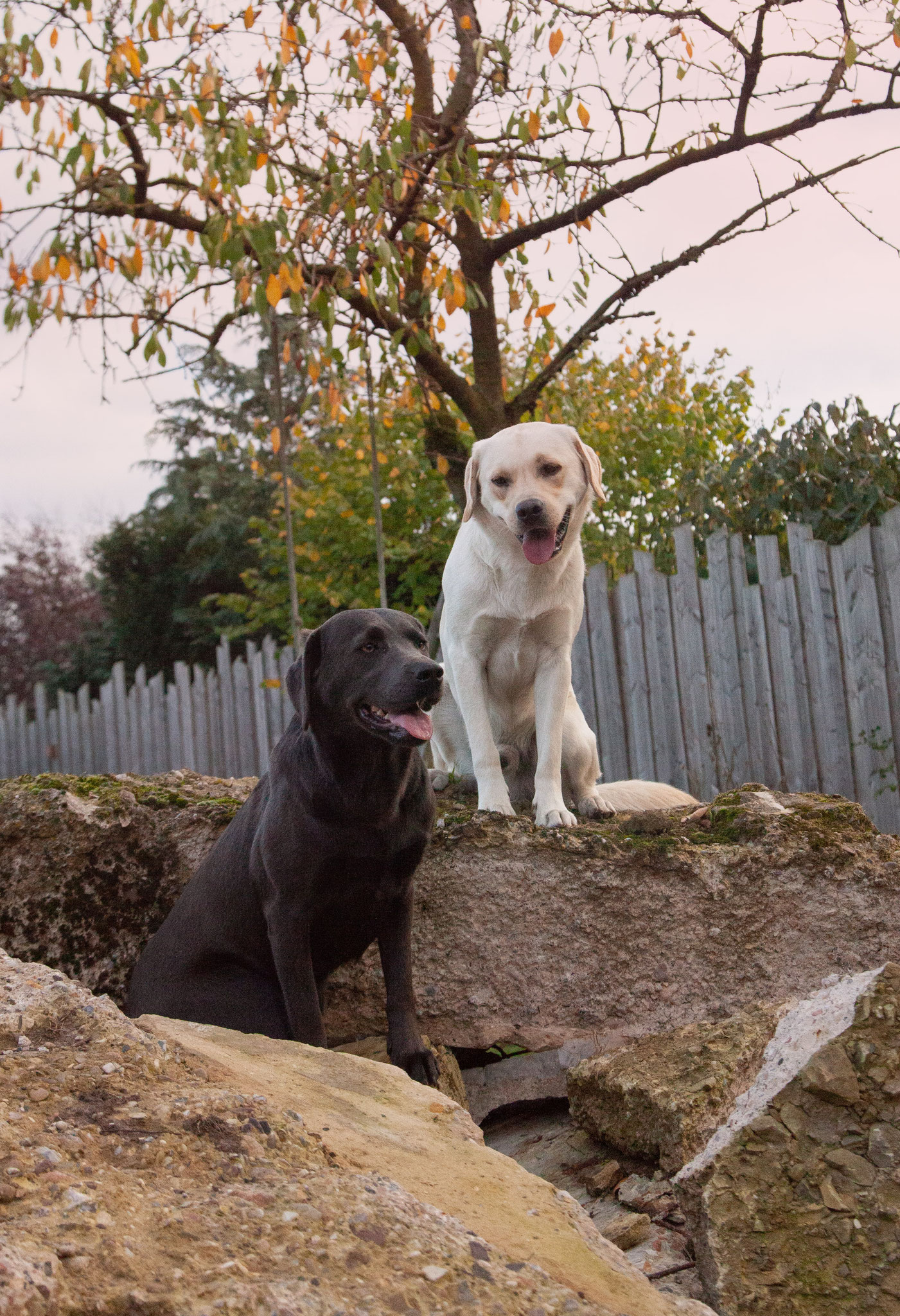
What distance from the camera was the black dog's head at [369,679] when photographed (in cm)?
311

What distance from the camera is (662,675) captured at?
7.39 metres

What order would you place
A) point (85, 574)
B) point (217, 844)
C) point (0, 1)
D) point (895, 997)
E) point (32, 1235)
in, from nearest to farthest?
point (32, 1235) < point (895, 997) < point (217, 844) < point (0, 1) < point (85, 574)

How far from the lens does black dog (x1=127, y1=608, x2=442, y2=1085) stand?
318cm

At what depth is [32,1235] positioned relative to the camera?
161 centimetres

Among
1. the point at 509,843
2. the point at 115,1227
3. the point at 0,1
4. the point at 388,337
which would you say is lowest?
the point at 115,1227

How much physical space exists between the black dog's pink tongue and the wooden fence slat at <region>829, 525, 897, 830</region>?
10.2 ft

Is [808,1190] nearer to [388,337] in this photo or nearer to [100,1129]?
[100,1129]

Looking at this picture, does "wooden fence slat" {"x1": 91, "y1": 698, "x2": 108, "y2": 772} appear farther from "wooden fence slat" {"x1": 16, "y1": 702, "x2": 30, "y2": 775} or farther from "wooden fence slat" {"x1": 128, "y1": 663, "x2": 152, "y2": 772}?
"wooden fence slat" {"x1": 16, "y1": 702, "x2": 30, "y2": 775}

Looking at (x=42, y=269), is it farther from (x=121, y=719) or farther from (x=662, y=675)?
(x=121, y=719)

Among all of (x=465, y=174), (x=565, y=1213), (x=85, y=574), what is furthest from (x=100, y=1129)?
(x=85, y=574)

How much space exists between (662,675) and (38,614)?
68.4ft

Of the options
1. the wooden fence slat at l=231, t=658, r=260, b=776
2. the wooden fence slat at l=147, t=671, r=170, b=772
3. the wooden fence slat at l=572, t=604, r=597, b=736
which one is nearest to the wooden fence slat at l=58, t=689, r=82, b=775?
the wooden fence slat at l=147, t=671, r=170, b=772

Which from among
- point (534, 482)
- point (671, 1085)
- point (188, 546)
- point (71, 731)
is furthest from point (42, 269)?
point (188, 546)

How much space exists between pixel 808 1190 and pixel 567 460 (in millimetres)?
2582
